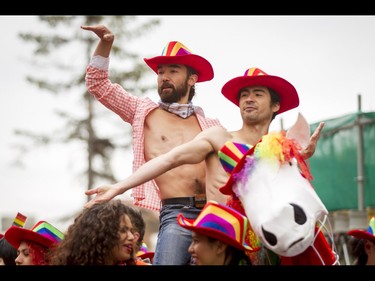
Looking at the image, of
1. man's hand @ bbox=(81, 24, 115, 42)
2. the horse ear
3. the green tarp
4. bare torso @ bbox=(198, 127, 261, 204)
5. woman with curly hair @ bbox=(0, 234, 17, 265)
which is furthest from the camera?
the green tarp

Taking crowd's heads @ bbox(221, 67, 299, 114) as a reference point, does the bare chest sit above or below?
below

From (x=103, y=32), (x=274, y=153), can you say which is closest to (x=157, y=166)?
(x=274, y=153)

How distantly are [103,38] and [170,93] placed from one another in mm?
573

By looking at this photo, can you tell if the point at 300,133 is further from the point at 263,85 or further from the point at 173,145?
the point at 173,145

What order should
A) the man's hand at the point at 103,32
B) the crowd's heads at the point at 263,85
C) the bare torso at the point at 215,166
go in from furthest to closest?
1. the man's hand at the point at 103,32
2. the crowd's heads at the point at 263,85
3. the bare torso at the point at 215,166

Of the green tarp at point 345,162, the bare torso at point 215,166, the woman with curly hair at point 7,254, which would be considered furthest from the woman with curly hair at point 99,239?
the green tarp at point 345,162

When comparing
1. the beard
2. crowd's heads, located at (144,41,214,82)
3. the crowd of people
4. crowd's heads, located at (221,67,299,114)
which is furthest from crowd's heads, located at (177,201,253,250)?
crowd's heads, located at (144,41,214,82)

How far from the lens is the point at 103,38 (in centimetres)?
548

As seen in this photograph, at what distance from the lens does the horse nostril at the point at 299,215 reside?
4.00m

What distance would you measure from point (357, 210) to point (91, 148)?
7.43 meters

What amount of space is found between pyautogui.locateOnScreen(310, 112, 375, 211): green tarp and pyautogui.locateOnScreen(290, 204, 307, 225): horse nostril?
281 inches

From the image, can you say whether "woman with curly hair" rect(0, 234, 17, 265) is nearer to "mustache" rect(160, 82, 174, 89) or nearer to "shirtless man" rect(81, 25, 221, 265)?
"shirtless man" rect(81, 25, 221, 265)

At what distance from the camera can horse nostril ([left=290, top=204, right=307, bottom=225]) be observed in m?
4.00

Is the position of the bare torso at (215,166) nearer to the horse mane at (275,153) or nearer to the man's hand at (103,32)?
the horse mane at (275,153)
